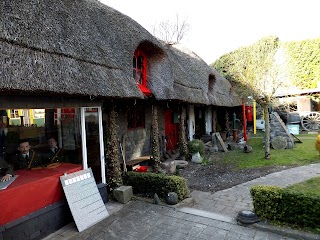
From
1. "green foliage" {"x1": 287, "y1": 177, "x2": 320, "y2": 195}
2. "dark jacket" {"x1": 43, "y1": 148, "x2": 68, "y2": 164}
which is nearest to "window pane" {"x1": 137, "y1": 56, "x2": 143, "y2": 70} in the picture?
"dark jacket" {"x1": 43, "y1": 148, "x2": 68, "y2": 164}

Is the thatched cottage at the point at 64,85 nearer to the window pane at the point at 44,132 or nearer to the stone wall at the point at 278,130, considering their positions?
the window pane at the point at 44,132

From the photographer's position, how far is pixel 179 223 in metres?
5.05

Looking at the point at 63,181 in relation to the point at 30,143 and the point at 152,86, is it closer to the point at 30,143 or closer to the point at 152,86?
the point at 30,143

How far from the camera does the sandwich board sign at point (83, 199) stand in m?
5.09

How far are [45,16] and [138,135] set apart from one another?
5.35 m

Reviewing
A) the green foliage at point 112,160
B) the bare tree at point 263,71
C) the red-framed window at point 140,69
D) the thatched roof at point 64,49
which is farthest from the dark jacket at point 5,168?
the bare tree at point 263,71

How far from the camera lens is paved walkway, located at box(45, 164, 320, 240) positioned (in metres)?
4.58

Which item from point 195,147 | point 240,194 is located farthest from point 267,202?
point 195,147

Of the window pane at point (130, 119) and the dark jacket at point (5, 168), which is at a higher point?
the window pane at point (130, 119)

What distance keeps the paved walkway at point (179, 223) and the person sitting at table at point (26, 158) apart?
5.22 feet

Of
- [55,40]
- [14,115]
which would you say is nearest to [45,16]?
[55,40]

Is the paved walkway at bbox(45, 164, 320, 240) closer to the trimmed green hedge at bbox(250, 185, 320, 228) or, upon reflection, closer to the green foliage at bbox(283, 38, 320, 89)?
the trimmed green hedge at bbox(250, 185, 320, 228)

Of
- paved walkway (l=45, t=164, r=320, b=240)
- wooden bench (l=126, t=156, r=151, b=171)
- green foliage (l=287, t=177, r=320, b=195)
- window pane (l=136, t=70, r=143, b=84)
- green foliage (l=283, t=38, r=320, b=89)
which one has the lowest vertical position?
paved walkway (l=45, t=164, r=320, b=240)

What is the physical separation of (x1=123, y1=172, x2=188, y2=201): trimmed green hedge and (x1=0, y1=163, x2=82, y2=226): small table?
1778 mm
